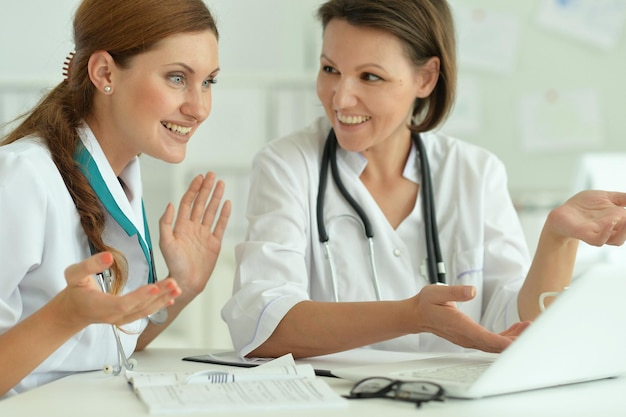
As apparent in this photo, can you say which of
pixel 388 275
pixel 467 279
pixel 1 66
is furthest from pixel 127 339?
pixel 1 66

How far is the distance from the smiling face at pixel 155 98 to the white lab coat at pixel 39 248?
0.49 ft

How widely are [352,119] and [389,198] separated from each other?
0.19 m

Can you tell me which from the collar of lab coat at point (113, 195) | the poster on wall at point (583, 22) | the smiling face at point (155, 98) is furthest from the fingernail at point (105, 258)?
the poster on wall at point (583, 22)

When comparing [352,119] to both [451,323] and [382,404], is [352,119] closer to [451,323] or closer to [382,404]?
[451,323]

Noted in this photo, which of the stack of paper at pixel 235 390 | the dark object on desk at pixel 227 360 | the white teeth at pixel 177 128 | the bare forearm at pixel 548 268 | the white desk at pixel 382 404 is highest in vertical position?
the white teeth at pixel 177 128

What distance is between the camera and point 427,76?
1.90m

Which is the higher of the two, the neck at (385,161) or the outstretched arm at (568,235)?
the neck at (385,161)

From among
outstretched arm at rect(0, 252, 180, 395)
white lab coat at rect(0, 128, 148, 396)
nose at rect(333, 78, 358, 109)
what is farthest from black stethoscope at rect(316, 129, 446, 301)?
outstretched arm at rect(0, 252, 180, 395)

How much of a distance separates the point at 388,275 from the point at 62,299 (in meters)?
0.83

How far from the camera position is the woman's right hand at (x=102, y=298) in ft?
3.45

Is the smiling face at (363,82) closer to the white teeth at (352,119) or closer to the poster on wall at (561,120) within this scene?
the white teeth at (352,119)

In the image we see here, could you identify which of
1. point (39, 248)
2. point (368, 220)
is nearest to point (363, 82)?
point (368, 220)

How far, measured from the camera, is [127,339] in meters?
1.48

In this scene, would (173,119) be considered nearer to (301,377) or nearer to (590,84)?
(301,377)
